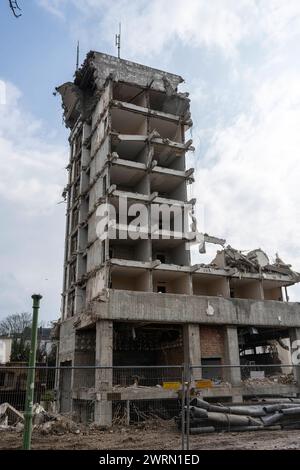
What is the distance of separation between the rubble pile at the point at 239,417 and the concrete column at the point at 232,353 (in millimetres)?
9648

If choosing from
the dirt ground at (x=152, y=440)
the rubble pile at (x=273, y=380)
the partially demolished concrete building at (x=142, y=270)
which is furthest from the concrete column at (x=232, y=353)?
the dirt ground at (x=152, y=440)

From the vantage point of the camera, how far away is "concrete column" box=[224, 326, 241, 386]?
2438cm

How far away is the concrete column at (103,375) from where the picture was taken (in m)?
20.7

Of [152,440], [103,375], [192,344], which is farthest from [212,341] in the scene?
[152,440]

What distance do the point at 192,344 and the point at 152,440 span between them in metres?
12.8

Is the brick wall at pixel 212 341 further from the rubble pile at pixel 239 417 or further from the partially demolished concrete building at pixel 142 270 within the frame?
the rubble pile at pixel 239 417

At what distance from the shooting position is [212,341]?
25828 millimetres

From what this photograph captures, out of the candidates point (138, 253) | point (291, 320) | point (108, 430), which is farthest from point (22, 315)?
point (108, 430)

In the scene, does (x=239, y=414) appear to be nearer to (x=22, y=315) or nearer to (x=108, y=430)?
(x=108, y=430)

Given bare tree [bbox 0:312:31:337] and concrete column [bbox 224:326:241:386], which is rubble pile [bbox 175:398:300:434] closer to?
concrete column [bbox 224:326:241:386]

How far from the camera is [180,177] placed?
102 feet

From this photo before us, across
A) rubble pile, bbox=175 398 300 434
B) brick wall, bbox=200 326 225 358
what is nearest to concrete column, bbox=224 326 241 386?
brick wall, bbox=200 326 225 358

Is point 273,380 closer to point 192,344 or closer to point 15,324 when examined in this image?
point 192,344
